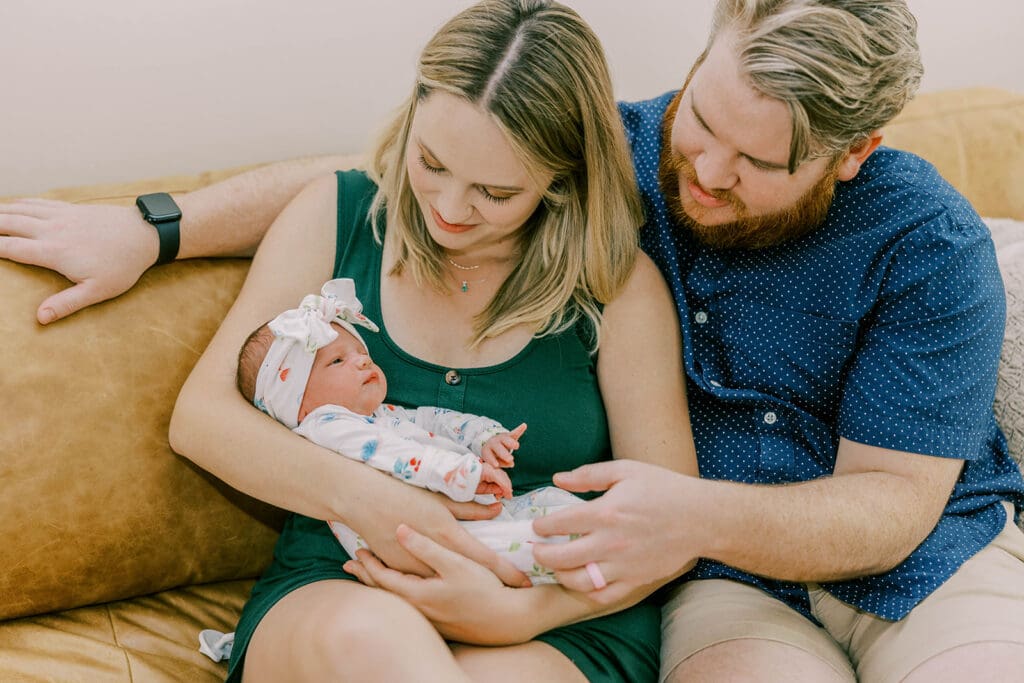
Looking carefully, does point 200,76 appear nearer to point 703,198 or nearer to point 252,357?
point 252,357

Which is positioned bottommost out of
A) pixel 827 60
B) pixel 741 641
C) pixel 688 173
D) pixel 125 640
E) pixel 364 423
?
pixel 125 640

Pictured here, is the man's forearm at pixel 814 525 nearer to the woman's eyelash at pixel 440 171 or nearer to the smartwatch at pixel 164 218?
the woman's eyelash at pixel 440 171

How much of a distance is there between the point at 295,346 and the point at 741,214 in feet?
2.60

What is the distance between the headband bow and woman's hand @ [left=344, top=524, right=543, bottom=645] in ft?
0.96

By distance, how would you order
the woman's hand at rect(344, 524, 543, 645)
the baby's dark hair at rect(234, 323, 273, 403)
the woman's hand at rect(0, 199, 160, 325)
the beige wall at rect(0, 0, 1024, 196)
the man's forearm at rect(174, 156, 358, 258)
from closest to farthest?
Result: the woman's hand at rect(344, 524, 543, 645) < the baby's dark hair at rect(234, 323, 273, 403) < the woman's hand at rect(0, 199, 160, 325) < the man's forearm at rect(174, 156, 358, 258) < the beige wall at rect(0, 0, 1024, 196)

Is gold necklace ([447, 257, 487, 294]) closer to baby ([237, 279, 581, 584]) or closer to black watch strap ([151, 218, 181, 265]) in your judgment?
baby ([237, 279, 581, 584])

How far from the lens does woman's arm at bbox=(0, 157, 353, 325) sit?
66.9 inches

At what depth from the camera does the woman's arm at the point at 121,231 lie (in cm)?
170

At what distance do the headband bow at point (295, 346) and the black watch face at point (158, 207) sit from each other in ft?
1.17

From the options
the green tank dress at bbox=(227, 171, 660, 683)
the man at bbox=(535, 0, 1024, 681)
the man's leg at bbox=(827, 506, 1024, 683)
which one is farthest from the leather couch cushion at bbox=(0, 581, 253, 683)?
the man's leg at bbox=(827, 506, 1024, 683)

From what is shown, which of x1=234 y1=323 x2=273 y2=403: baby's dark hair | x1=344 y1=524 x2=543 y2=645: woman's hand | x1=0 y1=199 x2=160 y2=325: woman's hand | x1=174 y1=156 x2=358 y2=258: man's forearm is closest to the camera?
x1=344 y1=524 x2=543 y2=645: woman's hand

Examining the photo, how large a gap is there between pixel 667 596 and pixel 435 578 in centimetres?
56

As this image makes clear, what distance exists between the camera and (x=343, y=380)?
61.9 inches

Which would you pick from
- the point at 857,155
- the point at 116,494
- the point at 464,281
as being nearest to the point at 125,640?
the point at 116,494
